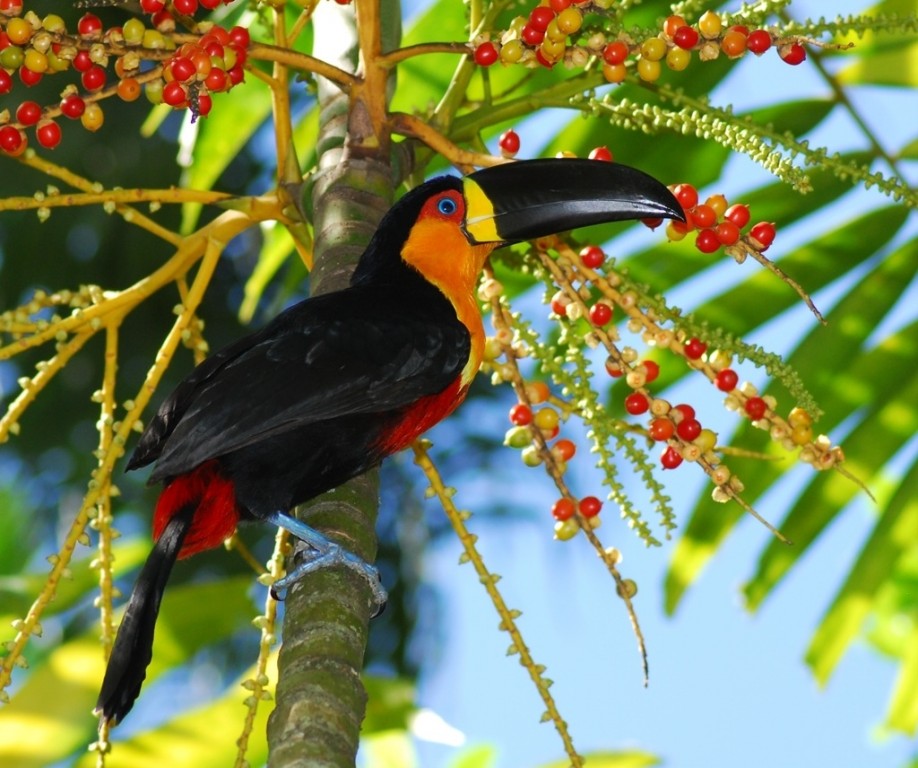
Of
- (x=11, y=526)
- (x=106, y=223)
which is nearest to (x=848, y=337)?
(x=106, y=223)

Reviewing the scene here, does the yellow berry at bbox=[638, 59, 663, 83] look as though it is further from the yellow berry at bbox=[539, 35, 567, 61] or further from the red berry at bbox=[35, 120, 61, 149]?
the red berry at bbox=[35, 120, 61, 149]

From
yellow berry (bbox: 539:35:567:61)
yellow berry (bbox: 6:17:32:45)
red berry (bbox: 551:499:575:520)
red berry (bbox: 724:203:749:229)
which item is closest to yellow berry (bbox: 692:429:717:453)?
red berry (bbox: 551:499:575:520)

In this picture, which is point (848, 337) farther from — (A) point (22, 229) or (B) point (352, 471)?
(A) point (22, 229)

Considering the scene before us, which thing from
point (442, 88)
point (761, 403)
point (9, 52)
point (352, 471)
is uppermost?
point (442, 88)

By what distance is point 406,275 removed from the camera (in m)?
2.55

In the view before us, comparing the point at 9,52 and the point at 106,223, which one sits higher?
the point at 106,223

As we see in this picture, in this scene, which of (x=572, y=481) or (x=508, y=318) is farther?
(x=572, y=481)

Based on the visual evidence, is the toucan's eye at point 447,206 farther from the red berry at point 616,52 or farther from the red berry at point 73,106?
the red berry at point 73,106

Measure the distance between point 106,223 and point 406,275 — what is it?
13.0 ft

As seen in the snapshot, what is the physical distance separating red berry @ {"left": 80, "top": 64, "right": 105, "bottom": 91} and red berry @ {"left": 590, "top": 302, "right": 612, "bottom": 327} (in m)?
0.80

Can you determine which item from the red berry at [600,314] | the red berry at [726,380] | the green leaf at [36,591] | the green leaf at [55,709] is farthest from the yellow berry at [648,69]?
the green leaf at [36,591]

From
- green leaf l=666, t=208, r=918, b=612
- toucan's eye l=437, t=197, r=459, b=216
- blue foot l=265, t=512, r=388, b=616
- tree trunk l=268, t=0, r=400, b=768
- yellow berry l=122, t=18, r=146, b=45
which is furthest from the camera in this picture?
green leaf l=666, t=208, r=918, b=612

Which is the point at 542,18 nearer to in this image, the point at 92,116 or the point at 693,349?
the point at 693,349

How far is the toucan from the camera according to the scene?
207 cm
